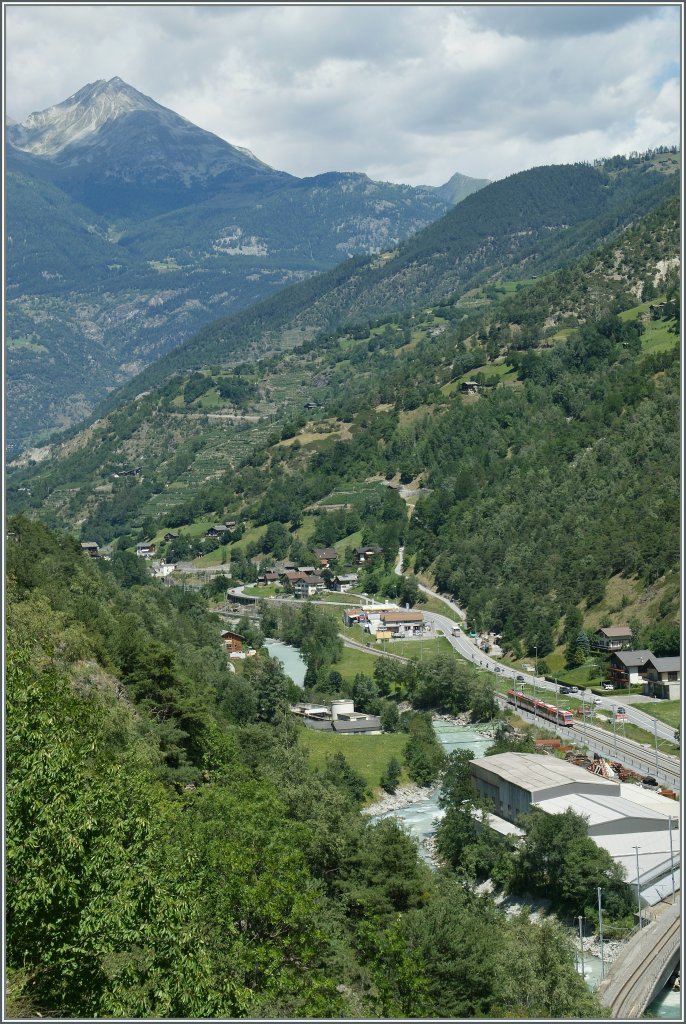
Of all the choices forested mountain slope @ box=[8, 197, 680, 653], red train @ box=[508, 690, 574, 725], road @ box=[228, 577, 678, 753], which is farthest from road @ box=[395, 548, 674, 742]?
red train @ box=[508, 690, 574, 725]

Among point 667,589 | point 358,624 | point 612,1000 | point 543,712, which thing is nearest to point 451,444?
point 358,624

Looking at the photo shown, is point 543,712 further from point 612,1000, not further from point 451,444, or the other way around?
point 451,444

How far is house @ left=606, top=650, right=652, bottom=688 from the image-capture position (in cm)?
8656

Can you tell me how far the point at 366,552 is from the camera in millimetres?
155625

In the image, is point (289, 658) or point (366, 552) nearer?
point (289, 658)

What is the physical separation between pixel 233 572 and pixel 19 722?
447 feet

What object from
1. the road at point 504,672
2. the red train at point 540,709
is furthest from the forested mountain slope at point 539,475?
the red train at point 540,709

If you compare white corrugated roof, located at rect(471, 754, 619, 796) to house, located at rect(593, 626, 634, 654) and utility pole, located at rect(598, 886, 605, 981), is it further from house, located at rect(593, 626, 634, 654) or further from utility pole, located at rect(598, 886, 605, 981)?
house, located at rect(593, 626, 634, 654)

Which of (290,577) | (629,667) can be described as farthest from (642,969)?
(290,577)

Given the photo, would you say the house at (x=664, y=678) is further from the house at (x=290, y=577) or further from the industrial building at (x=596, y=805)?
the house at (x=290, y=577)

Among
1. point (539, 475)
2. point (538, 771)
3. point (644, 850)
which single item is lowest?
point (644, 850)

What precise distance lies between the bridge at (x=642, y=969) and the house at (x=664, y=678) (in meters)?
39.1

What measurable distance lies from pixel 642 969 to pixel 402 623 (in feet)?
256

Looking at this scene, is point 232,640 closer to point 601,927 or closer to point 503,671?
point 503,671
